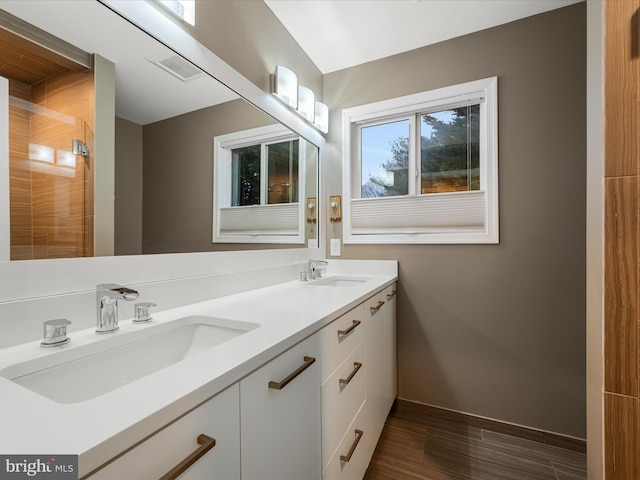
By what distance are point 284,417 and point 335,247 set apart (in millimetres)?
1622

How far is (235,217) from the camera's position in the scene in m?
1.49

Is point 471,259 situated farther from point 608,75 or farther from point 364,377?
point 608,75

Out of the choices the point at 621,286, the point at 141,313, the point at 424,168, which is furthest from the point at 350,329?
the point at 424,168

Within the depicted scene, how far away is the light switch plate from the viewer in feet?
7.59

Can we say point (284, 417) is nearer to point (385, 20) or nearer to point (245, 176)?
point (245, 176)

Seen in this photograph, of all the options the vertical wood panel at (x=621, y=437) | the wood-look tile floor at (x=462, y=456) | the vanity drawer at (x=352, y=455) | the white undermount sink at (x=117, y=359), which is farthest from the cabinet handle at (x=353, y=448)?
the vertical wood panel at (x=621, y=437)

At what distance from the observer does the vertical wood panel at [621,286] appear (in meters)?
0.83

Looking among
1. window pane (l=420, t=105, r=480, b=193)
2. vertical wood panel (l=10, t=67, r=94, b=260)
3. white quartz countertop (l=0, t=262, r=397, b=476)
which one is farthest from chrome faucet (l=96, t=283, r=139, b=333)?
window pane (l=420, t=105, r=480, b=193)

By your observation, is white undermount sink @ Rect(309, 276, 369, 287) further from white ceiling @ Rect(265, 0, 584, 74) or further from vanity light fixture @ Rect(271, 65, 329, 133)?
white ceiling @ Rect(265, 0, 584, 74)

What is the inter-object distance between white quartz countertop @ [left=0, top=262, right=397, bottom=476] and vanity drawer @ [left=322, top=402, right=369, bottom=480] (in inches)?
20.3

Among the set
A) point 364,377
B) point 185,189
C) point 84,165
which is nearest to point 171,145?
point 185,189

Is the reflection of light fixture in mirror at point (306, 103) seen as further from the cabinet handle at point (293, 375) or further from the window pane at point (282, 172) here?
the cabinet handle at point (293, 375)

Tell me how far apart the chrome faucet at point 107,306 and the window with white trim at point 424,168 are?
5.40ft

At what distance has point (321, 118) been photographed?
2.24 meters
